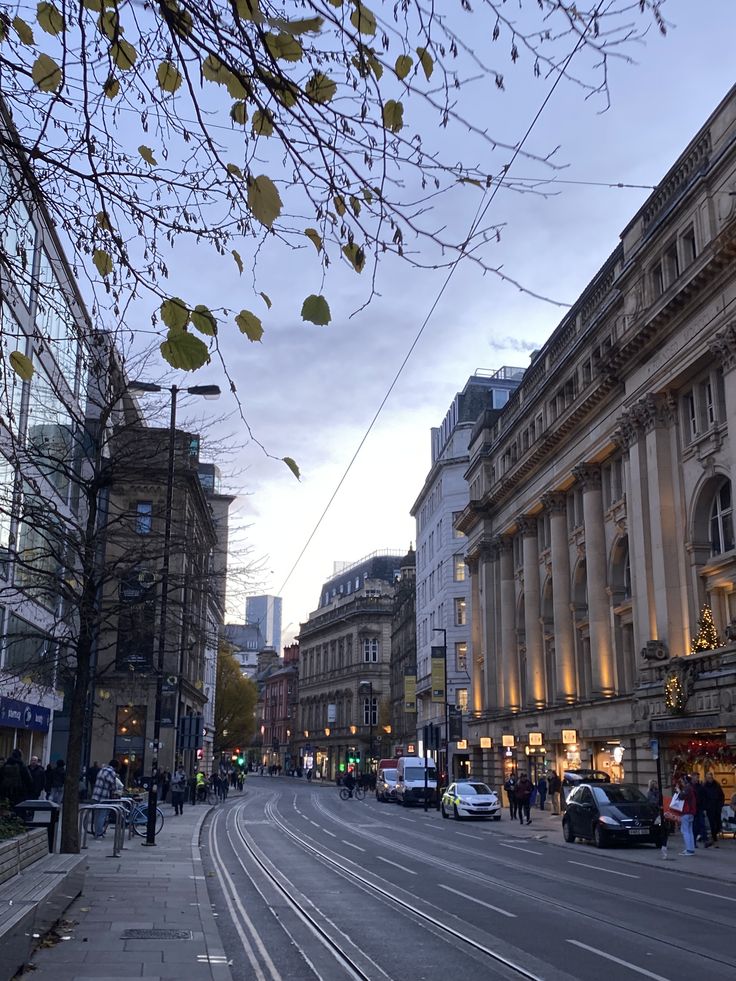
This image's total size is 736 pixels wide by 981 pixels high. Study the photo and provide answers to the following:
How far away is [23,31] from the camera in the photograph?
20.9 feet

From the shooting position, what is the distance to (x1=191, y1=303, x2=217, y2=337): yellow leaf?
6.01 m

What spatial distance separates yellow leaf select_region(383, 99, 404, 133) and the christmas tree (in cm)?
2805

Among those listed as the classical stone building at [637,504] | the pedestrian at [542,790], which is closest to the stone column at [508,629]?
the classical stone building at [637,504]

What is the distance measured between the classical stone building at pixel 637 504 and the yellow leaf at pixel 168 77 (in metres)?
26.2

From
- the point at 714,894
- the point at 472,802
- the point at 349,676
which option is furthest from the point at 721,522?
the point at 349,676

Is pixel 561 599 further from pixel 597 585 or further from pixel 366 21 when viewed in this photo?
pixel 366 21

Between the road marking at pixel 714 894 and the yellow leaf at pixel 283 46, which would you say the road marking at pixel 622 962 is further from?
the yellow leaf at pixel 283 46

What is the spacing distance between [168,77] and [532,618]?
49.2 metres

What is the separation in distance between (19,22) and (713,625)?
2962 cm

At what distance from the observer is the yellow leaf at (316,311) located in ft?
17.8

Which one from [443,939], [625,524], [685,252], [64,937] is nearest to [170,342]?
[64,937]

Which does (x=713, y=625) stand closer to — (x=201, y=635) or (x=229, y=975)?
(x=201, y=635)

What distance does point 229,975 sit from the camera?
9.29 meters

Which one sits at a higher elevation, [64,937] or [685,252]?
[685,252]
